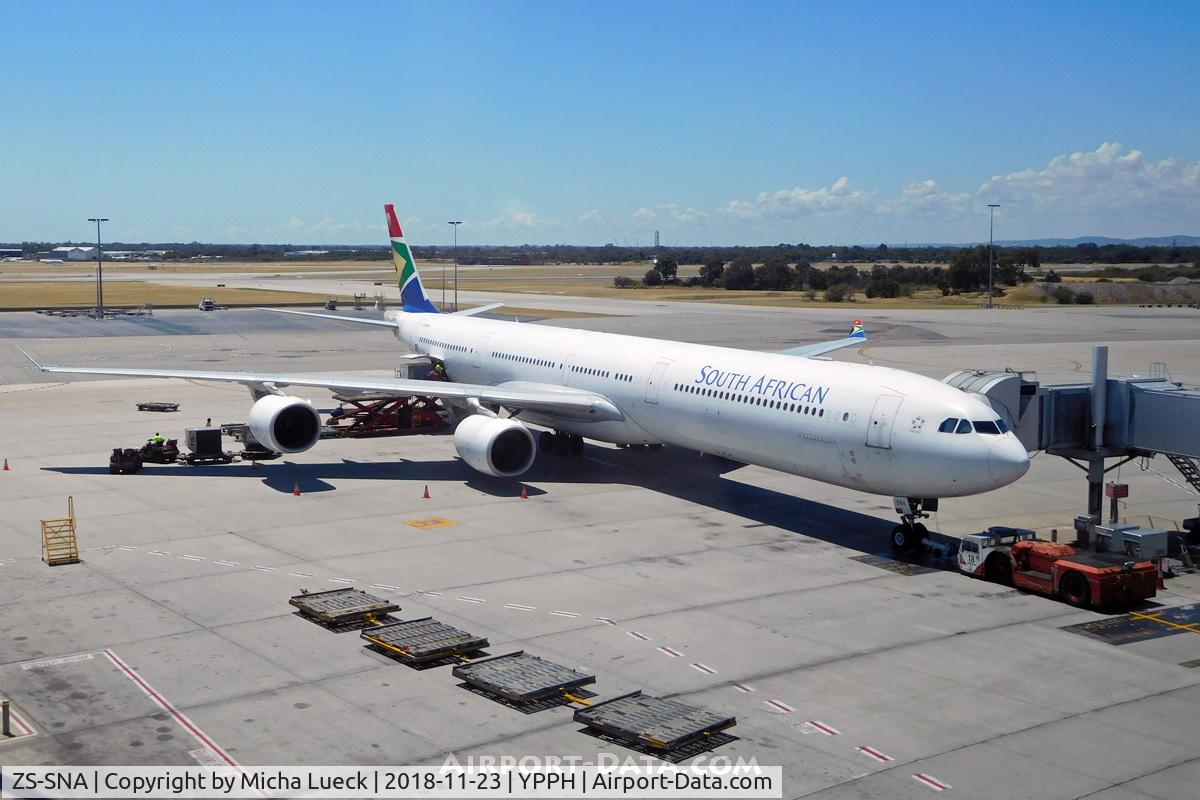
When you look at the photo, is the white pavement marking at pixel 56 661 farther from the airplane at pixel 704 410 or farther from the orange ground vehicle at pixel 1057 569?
the orange ground vehicle at pixel 1057 569

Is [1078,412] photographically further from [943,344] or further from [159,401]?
[943,344]

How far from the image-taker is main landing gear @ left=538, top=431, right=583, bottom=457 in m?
36.2

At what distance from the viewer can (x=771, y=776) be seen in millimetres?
14359

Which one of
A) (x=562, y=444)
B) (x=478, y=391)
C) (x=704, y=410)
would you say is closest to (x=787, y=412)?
(x=704, y=410)

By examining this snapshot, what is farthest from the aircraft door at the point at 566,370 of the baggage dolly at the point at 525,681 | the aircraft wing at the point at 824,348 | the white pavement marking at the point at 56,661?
the white pavement marking at the point at 56,661

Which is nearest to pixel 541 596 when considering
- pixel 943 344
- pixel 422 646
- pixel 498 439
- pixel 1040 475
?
pixel 422 646

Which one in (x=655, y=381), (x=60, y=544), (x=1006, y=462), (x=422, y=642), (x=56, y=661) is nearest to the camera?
(x=56, y=661)

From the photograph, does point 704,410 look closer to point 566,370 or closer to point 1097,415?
point 566,370

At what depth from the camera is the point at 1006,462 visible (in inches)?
904

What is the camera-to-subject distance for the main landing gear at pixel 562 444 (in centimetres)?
3619

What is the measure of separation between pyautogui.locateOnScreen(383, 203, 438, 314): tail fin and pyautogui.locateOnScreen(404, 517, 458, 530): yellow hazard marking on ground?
831 inches

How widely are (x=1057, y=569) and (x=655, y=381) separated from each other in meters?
11.8

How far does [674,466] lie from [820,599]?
13446 millimetres

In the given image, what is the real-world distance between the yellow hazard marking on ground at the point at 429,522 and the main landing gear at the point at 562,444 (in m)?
8.26
